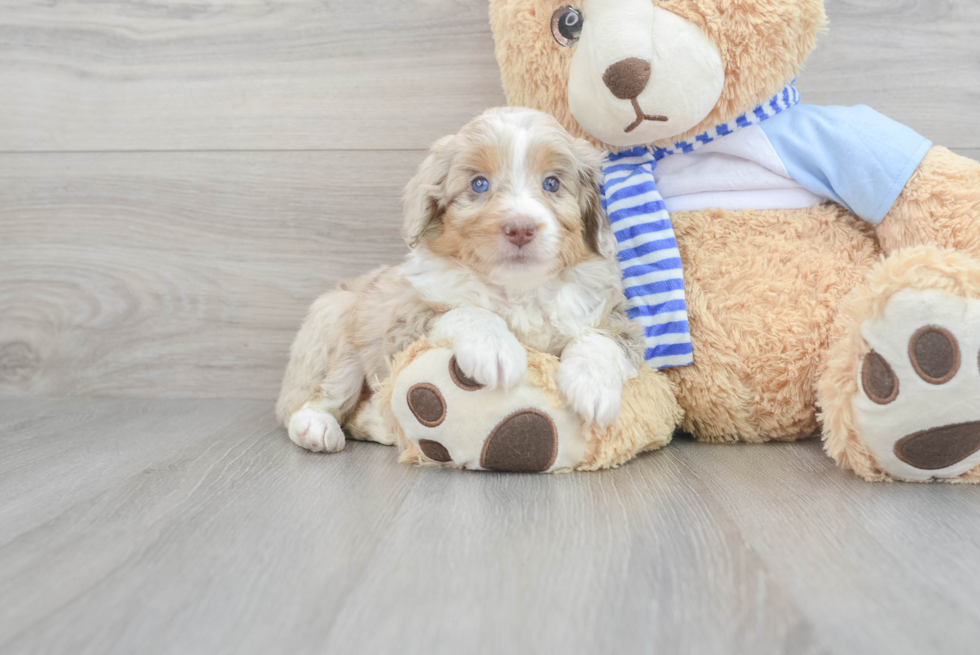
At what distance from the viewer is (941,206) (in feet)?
4.50

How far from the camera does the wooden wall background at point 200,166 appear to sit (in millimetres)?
2055

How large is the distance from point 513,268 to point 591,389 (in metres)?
0.26

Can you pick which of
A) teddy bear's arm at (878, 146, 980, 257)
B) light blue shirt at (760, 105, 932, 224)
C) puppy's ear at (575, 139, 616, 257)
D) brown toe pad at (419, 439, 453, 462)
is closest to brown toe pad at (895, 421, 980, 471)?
teddy bear's arm at (878, 146, 980, 257)

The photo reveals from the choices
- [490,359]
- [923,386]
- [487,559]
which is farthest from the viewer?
[490,359]

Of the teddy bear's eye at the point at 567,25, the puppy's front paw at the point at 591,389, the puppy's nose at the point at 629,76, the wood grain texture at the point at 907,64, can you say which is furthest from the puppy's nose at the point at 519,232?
the wood grain texture at the point at 907,64

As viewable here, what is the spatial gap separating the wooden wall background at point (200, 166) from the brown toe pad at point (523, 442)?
952 mm

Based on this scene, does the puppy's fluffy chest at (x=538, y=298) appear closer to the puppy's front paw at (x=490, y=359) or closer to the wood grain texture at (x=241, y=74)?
the puppy's front paw at (x=490, y=359)

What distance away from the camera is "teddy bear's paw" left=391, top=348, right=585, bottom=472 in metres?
1.29

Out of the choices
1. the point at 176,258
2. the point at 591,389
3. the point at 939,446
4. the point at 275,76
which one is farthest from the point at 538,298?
the point at 176,258

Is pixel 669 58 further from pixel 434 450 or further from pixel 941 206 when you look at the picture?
pixel 434 450

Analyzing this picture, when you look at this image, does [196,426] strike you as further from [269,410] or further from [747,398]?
[747,398]

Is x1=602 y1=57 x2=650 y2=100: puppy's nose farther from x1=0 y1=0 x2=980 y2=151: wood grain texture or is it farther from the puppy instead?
x1=0 y1=0 x2=980 y2=151: wood grain texture

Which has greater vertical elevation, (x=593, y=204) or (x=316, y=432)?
(x=593, y=204)

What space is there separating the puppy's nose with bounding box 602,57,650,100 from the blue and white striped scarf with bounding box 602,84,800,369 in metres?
0.19
